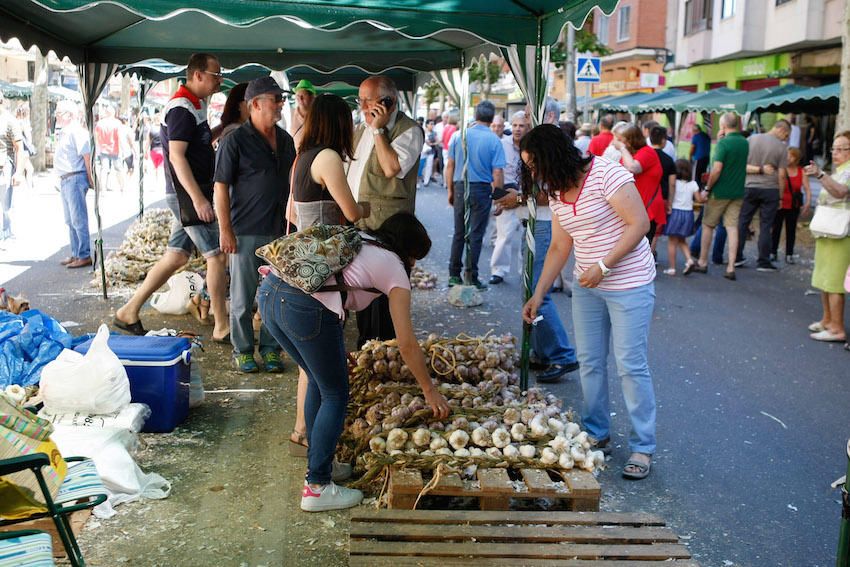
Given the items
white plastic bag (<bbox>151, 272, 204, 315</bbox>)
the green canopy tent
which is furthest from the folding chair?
white plastic bag (<bbox>151, 272, 204, 315</bbox>)

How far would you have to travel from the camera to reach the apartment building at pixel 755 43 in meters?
23.8

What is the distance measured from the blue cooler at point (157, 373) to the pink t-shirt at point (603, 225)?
8.00 feet

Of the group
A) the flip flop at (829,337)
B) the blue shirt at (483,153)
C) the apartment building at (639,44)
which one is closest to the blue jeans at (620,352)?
the flip flop at (829,337)

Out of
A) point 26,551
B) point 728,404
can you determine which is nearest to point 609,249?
point 728,404

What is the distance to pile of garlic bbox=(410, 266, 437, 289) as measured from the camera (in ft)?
32.8

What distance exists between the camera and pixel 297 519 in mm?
4074

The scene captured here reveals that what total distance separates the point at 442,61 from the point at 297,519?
21.4 feet

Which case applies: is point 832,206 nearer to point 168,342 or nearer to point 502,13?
point 502,13

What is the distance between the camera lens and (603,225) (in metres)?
4.56

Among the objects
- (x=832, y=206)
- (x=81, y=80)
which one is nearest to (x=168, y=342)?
(x=81, y=80)

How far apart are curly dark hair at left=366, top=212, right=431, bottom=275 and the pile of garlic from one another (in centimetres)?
614

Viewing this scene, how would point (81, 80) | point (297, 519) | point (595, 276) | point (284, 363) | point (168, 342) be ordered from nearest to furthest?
point (297, 519) → point (595, 276) → point (168, 342) → point (284, 363) → point (81, 80)

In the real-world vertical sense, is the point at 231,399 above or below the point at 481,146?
below

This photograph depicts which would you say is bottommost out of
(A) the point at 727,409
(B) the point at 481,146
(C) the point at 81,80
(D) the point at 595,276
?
(A) the point at 727,409
